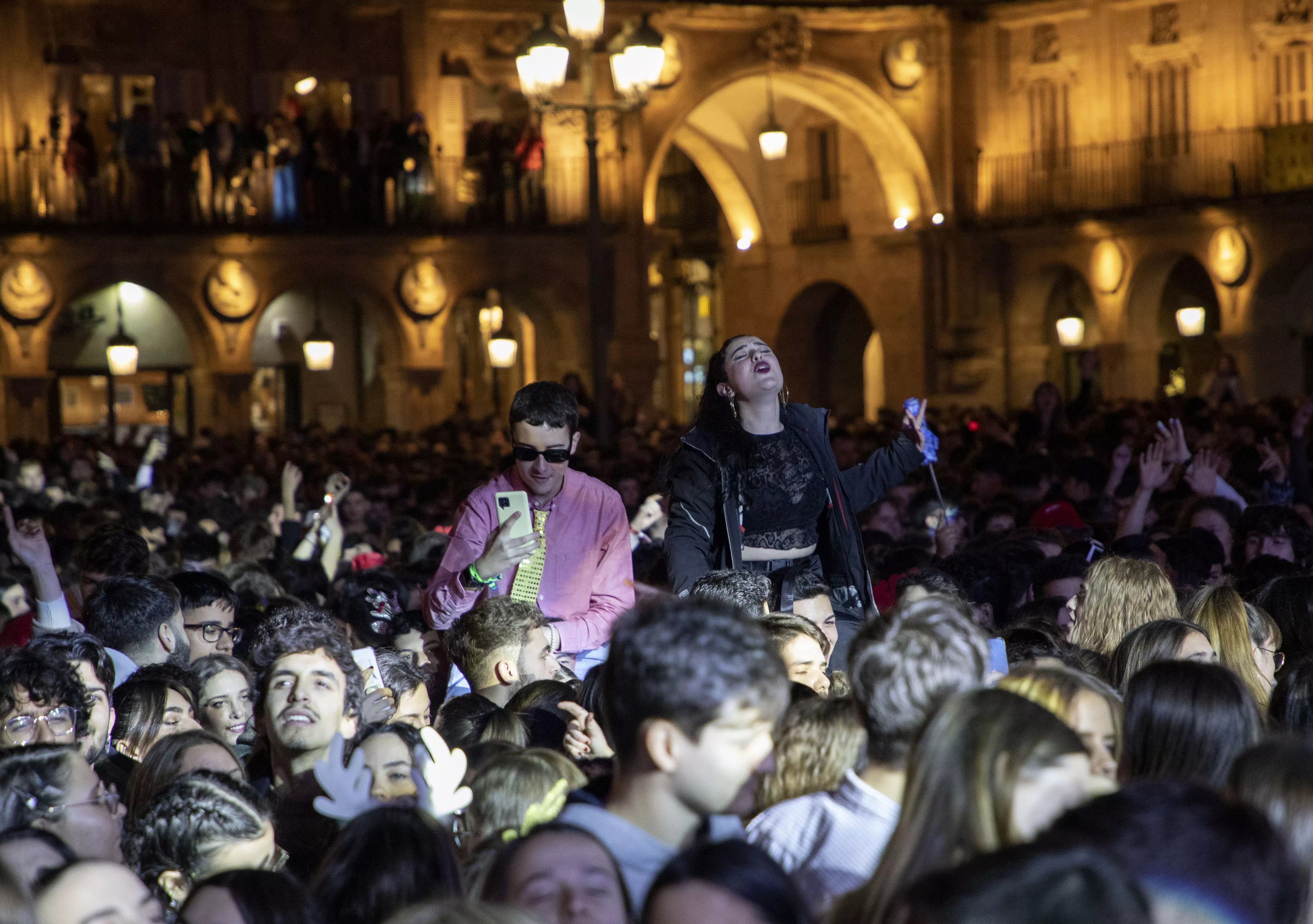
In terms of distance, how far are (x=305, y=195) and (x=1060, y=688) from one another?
84.1ft

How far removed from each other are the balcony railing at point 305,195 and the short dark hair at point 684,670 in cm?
2557

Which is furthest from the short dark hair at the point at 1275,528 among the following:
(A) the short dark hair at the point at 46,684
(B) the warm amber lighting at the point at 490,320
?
(B) the warm amber lighting at the point at 490,320

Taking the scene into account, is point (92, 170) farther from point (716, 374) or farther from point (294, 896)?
point (294, 896)

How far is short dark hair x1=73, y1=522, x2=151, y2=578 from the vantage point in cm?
830

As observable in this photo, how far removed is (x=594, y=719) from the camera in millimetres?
5191

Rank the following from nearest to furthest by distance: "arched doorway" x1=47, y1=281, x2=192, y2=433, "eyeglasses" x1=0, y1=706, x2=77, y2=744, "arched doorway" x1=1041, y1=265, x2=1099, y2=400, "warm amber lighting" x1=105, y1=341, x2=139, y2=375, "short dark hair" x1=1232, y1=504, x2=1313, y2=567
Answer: "eyeglasses" x1=0, y1=706, x2=77, y2=744
"short dark hair" x1=1232, y1=504, x2=1313, y2=567
"warm amber lighting" x1=105, y1=341, x2=139, y2=375
"arched doorway" x1=47, y1=281, x2=192, y2=433
"arched doorway" x1=1041, y1=265, x2=1099, y2=400

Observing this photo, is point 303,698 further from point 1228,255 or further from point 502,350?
point 1228,255

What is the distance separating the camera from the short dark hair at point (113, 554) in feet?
27.2

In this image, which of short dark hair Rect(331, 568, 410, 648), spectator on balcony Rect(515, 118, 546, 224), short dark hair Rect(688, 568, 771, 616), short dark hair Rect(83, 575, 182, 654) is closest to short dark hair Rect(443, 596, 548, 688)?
short dark hair Rect(688, 568, 771, 616)

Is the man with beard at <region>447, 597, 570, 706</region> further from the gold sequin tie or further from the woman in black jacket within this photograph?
the woman in black jacket

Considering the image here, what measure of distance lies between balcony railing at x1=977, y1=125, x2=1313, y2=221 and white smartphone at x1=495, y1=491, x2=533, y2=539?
83.4 ft

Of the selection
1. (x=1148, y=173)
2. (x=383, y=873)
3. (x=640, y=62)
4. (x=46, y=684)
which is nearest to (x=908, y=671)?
(x=383, y=873)

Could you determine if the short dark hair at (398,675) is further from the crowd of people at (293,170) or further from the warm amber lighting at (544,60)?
the crowd of people at (293,170)

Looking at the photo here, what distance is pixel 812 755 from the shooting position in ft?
14.5
